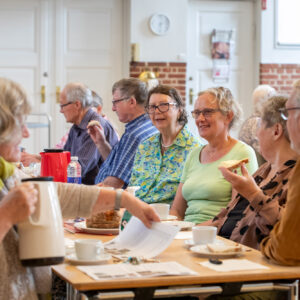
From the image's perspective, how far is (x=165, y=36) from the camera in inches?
303

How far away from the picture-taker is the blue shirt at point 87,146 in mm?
4820

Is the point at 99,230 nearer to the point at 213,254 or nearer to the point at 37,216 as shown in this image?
the point at 213,254

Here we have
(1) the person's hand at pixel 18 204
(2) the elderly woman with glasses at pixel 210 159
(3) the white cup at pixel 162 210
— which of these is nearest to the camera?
(1) the person's hand at pixel 18 204

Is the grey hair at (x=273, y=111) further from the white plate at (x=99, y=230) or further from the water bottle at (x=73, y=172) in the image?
the water bottle at (x=73, y=172)

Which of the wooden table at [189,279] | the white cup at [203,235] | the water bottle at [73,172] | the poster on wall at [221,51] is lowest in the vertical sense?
the wooden table at [189,279]

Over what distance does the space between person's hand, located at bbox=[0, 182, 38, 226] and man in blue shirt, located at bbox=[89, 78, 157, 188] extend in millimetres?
2507

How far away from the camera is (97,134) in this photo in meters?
4.57

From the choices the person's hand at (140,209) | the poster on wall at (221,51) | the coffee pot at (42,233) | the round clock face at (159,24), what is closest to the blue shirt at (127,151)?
the person's hand at (140,209)

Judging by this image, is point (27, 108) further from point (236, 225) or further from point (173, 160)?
point (173, 160)

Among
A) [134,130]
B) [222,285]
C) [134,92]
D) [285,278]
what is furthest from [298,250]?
[134,92]

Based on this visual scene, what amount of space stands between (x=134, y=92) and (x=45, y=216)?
9.37 ft

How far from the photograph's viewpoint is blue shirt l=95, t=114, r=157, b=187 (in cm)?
416

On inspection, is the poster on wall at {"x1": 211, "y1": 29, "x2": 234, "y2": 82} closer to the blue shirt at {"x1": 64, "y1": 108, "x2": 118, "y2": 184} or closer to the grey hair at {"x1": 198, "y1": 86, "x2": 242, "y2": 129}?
the blue shirt at {"x1": 64, "y1": 108, "x2": 118, "y2": 184}

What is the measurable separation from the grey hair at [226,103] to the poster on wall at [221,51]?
457cm
